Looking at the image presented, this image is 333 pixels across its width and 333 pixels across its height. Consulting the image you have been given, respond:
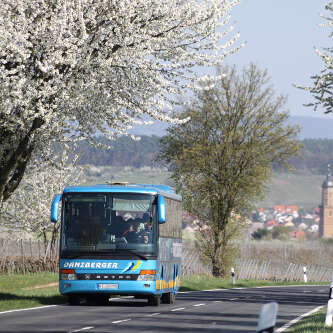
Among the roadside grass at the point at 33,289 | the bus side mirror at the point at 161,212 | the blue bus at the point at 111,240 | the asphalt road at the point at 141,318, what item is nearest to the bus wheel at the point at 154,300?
the asphalt road at the point at 141,318

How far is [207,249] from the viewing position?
5422 cm

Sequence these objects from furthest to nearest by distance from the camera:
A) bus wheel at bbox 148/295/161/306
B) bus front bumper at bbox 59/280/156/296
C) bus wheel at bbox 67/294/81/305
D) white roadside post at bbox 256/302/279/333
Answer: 1. bus wheel at bbox 148/295/161/306
2. bus wheel at bbox 67/294/81/305
3. bus front bumper at bbox 59/280/156/296
4. white roadside post at bbox 256/302/279/333

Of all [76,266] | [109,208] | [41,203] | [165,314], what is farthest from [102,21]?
[41,203]

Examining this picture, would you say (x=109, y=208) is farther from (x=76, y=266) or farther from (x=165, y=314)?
(x=165, y=314)

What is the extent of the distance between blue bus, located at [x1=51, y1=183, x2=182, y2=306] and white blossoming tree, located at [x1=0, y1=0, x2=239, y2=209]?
2382mm

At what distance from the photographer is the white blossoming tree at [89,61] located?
22328mm

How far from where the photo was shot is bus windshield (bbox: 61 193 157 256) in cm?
2245

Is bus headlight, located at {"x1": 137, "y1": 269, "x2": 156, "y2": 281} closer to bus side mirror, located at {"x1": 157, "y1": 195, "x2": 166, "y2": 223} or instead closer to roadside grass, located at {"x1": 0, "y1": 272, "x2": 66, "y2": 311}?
bus side mirror, located at {"x1": 157, "y1": 195, "x2": 166, "y2": 223}

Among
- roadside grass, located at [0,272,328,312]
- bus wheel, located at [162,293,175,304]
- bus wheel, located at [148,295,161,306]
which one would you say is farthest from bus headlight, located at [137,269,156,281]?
bus wheel, located at [162,293,175,304]

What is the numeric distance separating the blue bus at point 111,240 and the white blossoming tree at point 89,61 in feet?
7.82

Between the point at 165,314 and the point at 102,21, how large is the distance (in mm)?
8286

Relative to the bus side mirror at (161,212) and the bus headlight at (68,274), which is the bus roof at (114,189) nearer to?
the bus side mirror at (161,212)

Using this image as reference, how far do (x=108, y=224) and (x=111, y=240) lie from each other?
40 centimetres

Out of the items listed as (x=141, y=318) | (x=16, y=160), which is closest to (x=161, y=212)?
(x=141, y=318)
